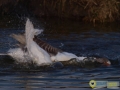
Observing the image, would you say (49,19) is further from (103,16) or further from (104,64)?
(104,64)

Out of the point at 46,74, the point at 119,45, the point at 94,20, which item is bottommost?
the point at 46,74

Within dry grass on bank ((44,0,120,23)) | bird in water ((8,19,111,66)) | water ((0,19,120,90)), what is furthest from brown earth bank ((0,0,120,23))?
bird in water ((8,19,111,66))

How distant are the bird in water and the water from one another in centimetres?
24

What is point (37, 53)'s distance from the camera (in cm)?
1088

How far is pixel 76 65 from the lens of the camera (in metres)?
11.0

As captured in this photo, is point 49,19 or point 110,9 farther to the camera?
point 49,19

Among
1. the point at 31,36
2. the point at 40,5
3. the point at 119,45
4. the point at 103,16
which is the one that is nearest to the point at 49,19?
the point at 40,5

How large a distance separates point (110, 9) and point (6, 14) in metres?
5.14

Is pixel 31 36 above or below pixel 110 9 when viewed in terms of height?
below

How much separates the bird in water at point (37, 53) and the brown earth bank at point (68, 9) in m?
8.52

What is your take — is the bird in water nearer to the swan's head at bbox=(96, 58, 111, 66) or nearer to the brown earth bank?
the swan's head at bbox=(96, 58, 111, 66)

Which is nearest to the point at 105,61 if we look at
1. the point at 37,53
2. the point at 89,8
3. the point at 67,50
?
the point at 37,53

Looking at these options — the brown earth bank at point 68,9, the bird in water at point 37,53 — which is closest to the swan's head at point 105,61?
the bird in water at point 37,53

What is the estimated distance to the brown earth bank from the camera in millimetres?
19609
